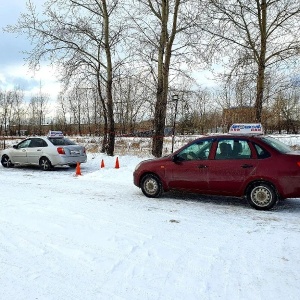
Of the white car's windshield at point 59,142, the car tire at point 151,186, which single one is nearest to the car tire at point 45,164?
the white car's windshield at point 59,142

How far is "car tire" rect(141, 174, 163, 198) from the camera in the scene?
804 centimetres

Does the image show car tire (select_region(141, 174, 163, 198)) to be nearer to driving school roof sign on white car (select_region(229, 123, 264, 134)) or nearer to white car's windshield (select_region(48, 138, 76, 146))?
driving school roof sign on white car (select_region(229, 123, 264, 134))

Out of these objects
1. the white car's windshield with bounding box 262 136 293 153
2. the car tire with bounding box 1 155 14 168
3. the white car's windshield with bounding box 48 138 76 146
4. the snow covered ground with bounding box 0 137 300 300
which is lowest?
the snow covered ground with bounding box 0 137 300 300

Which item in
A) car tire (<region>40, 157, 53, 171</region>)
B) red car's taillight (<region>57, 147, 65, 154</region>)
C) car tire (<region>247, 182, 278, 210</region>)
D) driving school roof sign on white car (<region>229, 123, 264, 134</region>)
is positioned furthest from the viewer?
car tire (<region>40, 157, 53, 171</region>)

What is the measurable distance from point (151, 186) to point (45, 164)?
683 centimetres

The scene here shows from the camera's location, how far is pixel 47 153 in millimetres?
13227

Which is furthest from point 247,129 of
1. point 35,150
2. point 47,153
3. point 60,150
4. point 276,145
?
point 35,150

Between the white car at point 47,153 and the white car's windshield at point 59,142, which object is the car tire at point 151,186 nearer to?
the white car at point 47,153

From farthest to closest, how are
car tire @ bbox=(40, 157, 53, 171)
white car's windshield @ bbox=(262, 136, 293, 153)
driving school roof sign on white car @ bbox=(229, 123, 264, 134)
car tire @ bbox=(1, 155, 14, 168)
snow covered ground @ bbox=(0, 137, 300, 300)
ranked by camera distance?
car tire @ bbox=(1, 155, 14, 168) → car tire @ bbox=(40, 157, 53, 171) → driving school roof sign on white car @ bbox=(229, 123, 264, 134) → white car's windshield @ bbox=(262, 136, 293, 153) → snow covered ground @ bbox=(0, 137, 300, 300)

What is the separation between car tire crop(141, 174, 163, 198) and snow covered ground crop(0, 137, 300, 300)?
0.34 meters

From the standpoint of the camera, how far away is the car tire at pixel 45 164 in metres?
13.3

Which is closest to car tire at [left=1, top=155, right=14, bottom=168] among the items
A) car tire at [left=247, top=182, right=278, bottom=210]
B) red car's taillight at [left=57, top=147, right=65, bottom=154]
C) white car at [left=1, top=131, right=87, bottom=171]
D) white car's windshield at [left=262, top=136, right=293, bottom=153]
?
white car at [left=1, top=131, right=87, bottom=171]

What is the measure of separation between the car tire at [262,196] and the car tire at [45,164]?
9006 millimetres

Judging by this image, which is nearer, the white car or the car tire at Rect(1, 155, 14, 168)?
the white car
